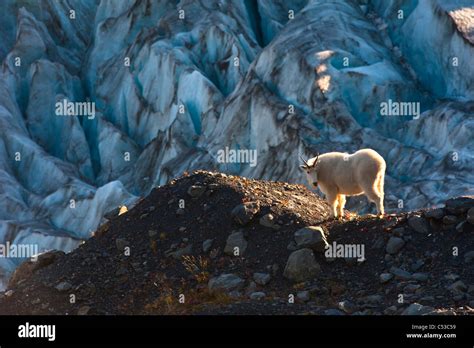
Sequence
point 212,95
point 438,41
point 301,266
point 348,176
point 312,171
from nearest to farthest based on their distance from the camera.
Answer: point 301,266, point 348,176, point 312,171, point 438,41, point 212,95

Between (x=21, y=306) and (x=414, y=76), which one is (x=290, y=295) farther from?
(x=414, y=76)

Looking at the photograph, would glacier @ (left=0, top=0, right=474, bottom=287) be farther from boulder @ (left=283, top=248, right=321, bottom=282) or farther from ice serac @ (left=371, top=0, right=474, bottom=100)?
boulder @ (left=283, top=248, right=321, bottom=282)

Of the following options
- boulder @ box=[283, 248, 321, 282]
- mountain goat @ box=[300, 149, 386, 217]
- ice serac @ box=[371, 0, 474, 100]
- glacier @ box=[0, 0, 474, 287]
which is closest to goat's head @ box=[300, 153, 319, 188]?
mountain goat @ box=[300, 149, 386, 217]

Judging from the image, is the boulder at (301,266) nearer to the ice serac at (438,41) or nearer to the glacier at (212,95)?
the glacier at (212,95)

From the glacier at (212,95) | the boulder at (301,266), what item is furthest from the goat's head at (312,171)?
the glacier at (212,95)

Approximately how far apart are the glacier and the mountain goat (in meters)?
19.9

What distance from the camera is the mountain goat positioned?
19859 millimetres

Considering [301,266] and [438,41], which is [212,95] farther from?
[301,266]

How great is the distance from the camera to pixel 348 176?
2025cm

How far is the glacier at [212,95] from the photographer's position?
48594 millimetres

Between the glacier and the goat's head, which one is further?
the glacier

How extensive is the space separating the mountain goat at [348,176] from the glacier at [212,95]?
19.9 meters

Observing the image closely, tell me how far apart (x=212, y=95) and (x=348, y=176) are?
40411 mm

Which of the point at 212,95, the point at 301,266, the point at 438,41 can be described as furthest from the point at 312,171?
the point at 212,95
